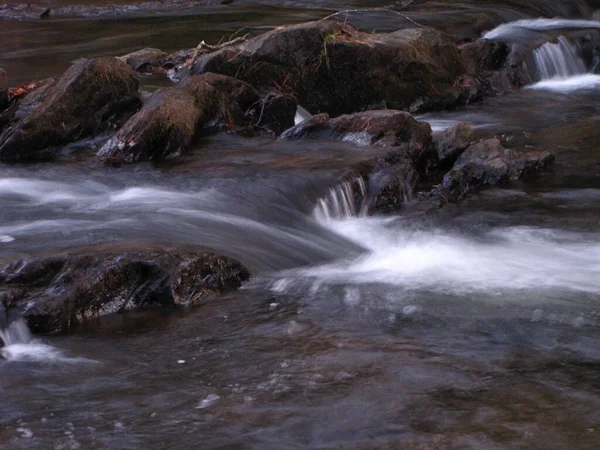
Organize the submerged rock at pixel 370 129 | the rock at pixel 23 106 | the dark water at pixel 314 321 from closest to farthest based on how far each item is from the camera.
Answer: the dark water at pixel 314 321 → the submerged rock at pixel 370 129 → the rock at pixel 23 106

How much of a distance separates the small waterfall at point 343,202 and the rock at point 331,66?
3380 millimetres

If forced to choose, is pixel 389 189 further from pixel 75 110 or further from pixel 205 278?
pixel 75 110

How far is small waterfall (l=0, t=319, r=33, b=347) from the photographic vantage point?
18.1 feet

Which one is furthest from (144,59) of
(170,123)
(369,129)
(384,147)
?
(384,147)

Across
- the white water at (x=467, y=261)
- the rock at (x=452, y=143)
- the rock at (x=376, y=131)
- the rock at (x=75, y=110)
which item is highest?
the rock at (x=75, y=110)

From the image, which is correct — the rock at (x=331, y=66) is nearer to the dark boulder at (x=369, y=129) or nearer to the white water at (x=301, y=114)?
the white water at (x=301, y=114)

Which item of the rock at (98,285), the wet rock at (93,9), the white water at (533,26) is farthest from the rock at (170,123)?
the wet rock at (93,9)

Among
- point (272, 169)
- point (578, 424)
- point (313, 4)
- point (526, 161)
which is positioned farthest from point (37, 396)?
point (313, 4)

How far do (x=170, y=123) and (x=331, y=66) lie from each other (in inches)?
117

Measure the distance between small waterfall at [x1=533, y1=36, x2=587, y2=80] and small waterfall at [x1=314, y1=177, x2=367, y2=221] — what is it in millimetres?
7267

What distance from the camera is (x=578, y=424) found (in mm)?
4480

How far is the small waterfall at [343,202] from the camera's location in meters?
8.40

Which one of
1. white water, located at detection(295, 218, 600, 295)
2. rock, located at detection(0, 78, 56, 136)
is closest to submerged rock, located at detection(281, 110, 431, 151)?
white water, located at detection(295, 218, 600, 295)

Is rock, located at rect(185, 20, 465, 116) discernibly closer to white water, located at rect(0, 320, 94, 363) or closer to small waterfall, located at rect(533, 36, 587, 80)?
small waterfall, located at rect(533, 36, 587, 80)
